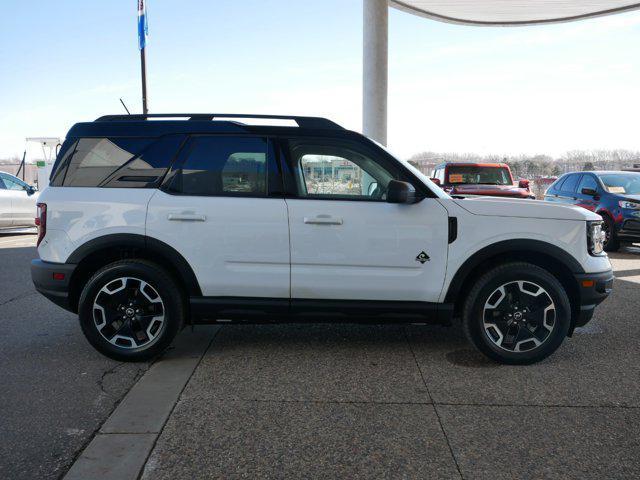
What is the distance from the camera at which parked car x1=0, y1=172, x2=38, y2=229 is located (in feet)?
43.5

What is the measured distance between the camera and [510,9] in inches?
969

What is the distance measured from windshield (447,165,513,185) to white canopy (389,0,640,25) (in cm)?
1336

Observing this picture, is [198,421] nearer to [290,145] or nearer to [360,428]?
[360,428]

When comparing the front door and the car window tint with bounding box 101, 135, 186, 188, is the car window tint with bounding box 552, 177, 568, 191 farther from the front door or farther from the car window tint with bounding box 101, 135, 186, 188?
the car window tint with bounding box 101, 135, 186, 188

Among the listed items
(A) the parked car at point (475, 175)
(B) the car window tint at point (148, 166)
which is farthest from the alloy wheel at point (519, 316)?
(A) the parked car at point (475, 175)

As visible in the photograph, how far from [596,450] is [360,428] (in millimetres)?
1292

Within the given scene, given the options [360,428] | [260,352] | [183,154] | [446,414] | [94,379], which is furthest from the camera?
[260,352]

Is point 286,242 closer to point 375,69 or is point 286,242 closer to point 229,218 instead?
point 229,218

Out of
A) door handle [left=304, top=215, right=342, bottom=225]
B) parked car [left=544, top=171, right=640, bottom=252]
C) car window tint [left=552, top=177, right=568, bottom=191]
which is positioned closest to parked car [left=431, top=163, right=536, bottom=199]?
car window tint [left=552, top=177, right=568, bottom=191]

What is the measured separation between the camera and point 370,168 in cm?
428

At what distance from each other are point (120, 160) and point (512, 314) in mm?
3355

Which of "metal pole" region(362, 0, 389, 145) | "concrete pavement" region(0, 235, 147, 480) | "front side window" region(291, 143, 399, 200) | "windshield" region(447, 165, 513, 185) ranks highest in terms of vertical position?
"metal pole" region(362, 0, 389, 145)

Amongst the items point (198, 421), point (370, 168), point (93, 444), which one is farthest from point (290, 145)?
point (93, 444)

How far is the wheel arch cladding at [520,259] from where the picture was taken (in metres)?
4.08
